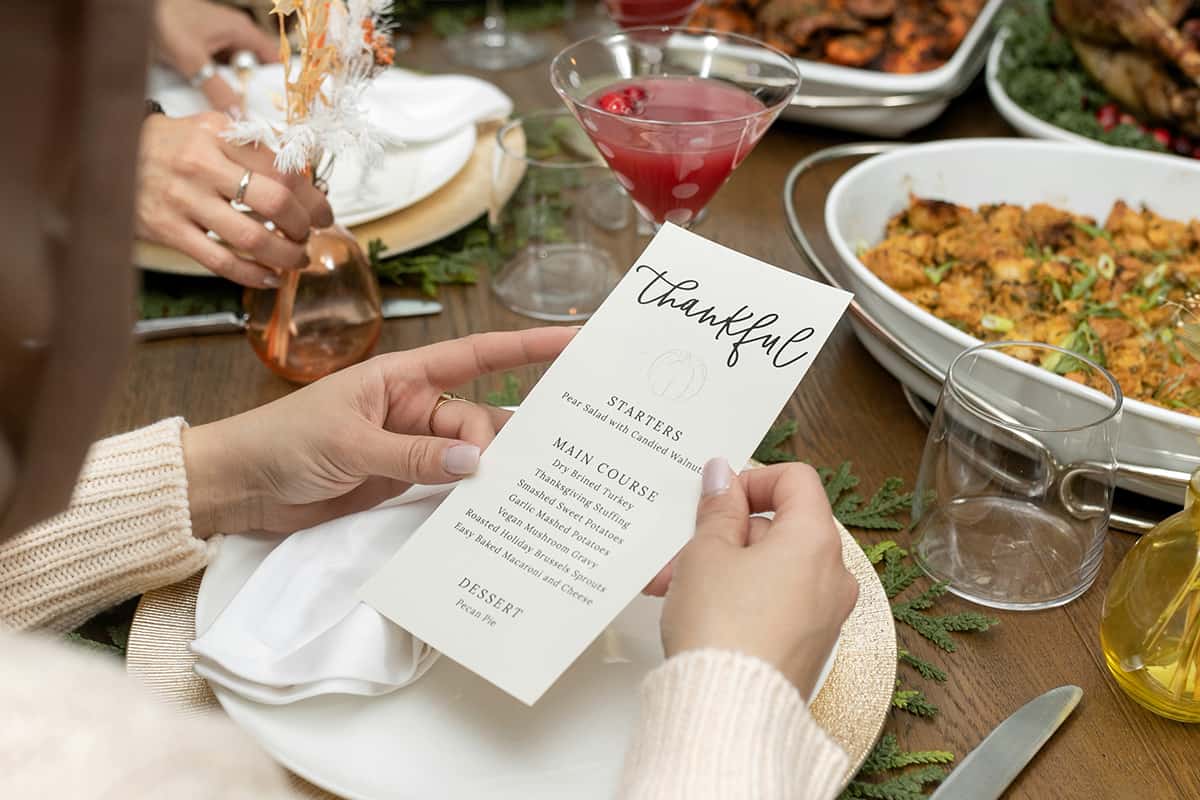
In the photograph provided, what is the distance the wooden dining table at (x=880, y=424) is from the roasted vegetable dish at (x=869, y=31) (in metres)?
0.12

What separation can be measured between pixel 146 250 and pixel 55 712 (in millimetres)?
909

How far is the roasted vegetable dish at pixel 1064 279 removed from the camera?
114 cm

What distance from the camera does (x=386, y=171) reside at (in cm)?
148

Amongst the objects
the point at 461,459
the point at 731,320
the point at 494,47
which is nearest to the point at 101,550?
the point at 461,459

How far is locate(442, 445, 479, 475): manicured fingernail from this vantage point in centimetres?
77

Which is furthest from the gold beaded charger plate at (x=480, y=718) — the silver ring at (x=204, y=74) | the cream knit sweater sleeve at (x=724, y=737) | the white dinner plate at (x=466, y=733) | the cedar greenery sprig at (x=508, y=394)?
the silver ring at (x=204, y=74)

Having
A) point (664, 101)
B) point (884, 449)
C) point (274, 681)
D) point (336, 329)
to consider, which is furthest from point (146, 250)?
point (884, 449)

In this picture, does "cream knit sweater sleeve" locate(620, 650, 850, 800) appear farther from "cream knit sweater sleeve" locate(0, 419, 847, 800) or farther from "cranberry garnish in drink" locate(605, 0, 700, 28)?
"cranberry garnish in drink" locate(605, 0, 700, 28)

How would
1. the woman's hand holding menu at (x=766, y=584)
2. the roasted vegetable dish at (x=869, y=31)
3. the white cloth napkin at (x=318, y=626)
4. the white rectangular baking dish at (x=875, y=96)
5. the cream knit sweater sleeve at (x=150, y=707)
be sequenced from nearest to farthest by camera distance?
1. the cream knit sweater sleeve at (x=150, y=707)
2. the woman's hand holding menu at (x=766, y=584)
3. the white cloth napkin at (x=318, y=626)
4. the white rectangular baking dish at (x=875, y=96)
5. the roasted vegetable dish at (x=869, y=31)

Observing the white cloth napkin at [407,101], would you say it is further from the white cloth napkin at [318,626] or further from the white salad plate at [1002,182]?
the white cloth napkin at [318,626]

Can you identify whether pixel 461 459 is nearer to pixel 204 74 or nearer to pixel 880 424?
pixel 880 424

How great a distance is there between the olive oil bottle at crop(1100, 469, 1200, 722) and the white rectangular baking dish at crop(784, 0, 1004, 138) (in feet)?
3.16

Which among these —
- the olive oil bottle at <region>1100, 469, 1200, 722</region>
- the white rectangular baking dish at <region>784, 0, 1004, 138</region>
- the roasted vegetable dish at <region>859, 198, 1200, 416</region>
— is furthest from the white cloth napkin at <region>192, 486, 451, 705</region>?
the white rectangular baking dish at <region>784, 0, 1004, 138</region>

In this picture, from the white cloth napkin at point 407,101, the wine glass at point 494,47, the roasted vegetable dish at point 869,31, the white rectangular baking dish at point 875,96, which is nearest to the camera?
the white cloth napkin at point 407,101
